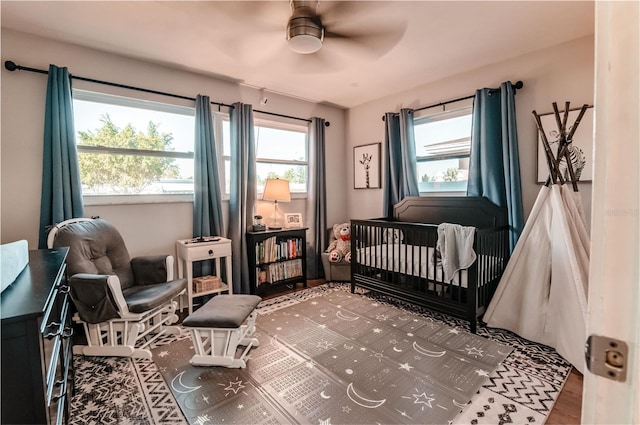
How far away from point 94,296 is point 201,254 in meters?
1.01

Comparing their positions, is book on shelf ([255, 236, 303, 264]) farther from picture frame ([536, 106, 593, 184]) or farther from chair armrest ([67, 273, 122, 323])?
picture frame ([536, 106, 593, 184])

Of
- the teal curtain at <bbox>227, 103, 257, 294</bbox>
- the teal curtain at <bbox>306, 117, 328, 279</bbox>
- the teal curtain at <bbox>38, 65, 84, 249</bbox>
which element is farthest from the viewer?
the teal curtain at <bbox>306, 117, 328, 279</bbox>

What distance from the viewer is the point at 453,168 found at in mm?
3621

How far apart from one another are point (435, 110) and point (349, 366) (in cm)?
298

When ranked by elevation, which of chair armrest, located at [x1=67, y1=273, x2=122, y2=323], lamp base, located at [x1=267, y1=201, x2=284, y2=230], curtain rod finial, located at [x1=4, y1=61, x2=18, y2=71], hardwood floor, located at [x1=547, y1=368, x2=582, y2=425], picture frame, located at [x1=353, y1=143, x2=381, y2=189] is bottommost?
hardwood floor, located at [x1=547, y1=368, x2=582, y2=425]

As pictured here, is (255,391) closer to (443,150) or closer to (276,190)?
(276,190)

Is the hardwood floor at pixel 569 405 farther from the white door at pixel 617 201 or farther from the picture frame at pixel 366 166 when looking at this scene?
the picture frame at pixel 366 166

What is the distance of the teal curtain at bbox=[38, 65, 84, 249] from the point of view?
2.49 m

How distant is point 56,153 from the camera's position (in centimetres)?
251

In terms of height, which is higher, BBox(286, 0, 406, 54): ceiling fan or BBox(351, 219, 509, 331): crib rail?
BBox(286, 0, 406, 54): ceiling fan

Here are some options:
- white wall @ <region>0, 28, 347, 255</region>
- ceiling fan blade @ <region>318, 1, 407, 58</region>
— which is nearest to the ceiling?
ceiling fan blade @ <region>318, 1, 407, 58</region>

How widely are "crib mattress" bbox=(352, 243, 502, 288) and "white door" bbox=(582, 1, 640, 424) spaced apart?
2335 mm

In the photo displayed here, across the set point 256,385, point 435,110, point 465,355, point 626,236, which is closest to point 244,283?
point 256,385

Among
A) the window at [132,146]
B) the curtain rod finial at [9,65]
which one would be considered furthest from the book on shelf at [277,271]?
the curtain rod finial at [9,65]
